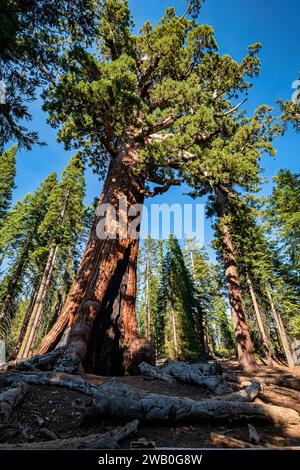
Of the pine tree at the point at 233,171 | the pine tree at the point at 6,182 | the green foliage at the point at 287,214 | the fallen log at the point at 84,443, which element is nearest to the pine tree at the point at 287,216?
the green foliage at the point at 287,214

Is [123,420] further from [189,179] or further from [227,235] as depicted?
[227,235]

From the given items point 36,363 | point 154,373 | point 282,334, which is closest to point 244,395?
point 154,373

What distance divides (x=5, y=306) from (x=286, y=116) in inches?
989

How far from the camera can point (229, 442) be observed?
2.43 m

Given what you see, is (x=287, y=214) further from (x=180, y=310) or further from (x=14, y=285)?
(x=14, y=285)

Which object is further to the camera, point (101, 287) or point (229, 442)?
point (101, 287)

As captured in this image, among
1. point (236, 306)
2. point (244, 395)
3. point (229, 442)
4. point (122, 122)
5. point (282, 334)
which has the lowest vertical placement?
point (229, 442)

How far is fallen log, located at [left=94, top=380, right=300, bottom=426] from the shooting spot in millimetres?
2904

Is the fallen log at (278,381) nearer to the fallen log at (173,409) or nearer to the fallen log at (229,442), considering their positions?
the fallen log at (173,409)

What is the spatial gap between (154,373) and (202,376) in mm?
1236

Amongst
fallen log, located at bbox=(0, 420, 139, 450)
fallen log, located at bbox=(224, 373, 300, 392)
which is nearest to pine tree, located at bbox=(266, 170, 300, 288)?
fallen log, located at bbox=(224, 373, 300, 392)

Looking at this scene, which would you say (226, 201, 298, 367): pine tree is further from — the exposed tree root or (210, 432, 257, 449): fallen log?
(210, 432, 257, 449): fallen log

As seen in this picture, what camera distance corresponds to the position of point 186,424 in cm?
312
